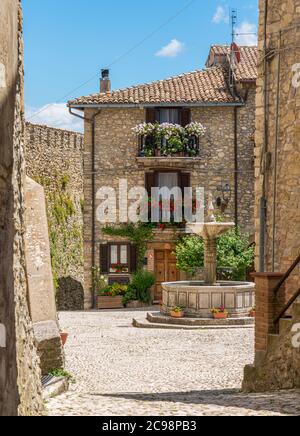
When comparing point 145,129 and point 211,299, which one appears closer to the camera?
point 211,299

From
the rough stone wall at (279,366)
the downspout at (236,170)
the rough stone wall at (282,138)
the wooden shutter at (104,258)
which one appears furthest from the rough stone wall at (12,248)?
the downspout at (236,170)

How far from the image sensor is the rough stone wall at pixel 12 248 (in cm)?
529

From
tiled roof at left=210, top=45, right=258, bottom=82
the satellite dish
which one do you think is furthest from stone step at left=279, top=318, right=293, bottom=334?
the satellite dish

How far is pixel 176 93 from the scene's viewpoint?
26688 mm

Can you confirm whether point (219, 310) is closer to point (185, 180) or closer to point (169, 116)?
point (185, 180)

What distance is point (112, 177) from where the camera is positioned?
2647 cm

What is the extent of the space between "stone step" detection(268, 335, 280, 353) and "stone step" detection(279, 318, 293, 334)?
0.34 ft

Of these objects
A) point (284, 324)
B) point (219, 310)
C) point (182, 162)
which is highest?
→ point (182, 162)

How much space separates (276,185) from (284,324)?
2552mm

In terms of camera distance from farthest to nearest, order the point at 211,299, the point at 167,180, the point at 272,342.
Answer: the point at 167,180 < the point at 211,299 < the point at 272,342

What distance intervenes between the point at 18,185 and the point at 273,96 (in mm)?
5820

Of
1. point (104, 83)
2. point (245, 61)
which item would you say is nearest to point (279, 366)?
point (245, 61)

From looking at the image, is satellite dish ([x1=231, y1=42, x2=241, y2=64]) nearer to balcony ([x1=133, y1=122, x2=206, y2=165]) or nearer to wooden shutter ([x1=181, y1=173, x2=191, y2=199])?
balcony ([x1=133, y1=122, x2=206, y2=165])

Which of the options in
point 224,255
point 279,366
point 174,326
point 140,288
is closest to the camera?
point 279,366
